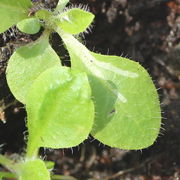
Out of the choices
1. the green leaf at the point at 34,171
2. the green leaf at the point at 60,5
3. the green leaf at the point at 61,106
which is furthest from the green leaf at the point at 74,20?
the green leaf at the point at 34,171

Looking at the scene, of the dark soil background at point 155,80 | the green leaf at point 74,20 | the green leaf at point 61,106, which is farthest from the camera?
the dark soil background at point 155,80

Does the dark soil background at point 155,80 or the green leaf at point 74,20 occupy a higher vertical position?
the green leaf at point 74,20

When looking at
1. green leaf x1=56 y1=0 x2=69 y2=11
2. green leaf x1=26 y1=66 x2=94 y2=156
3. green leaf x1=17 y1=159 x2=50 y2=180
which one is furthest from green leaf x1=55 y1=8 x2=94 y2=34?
green leaf x1=17 y1=159 x2=50 y2=180

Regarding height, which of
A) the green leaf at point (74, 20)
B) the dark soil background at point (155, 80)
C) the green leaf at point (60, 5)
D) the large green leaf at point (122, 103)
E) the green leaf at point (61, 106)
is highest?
the green leaf at point (60, 5)

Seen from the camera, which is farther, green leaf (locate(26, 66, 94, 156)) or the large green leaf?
the large green leaf

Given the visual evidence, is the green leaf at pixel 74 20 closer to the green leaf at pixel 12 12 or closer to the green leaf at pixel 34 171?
the green leaf at pixel 12 12

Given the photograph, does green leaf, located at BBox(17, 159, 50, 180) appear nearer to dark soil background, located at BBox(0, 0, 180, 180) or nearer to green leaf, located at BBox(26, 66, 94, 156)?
green leaf, located at BBox(26, 66, 94, 156)

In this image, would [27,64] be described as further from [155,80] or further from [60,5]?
[155,80]
